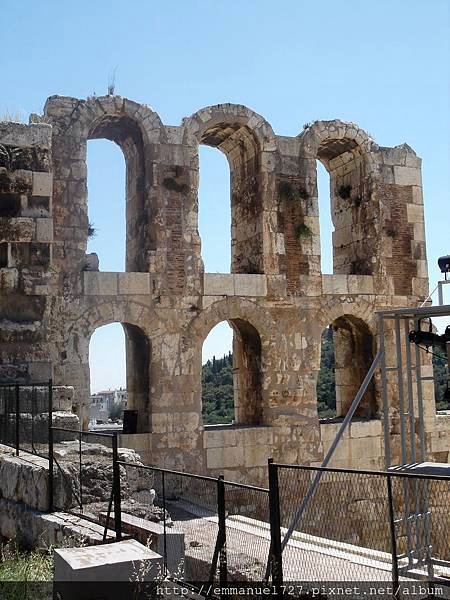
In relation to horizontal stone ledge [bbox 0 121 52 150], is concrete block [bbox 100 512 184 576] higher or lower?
lower

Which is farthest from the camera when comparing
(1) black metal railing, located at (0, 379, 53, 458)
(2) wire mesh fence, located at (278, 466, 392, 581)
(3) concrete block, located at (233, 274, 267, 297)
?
(3) concrete block, located at (233, 274, 267, 297)

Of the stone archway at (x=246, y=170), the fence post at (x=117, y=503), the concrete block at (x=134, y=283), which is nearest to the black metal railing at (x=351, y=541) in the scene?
the fence post at (x=117, y=503)

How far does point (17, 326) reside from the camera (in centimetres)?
1166

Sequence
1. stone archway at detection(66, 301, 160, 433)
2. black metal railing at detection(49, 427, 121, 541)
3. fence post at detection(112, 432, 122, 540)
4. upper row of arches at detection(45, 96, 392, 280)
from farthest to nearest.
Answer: upper row of arches at detection(45, 96, 392, 280), stone archway at detection(66, 301, 160, 433), black metal railing at detection(49, 427, 121, 541), fence post at detection(112, 432, 122, 540)

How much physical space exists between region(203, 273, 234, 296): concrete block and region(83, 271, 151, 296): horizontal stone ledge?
1.12 meters

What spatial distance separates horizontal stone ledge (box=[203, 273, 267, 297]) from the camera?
44.3 ft

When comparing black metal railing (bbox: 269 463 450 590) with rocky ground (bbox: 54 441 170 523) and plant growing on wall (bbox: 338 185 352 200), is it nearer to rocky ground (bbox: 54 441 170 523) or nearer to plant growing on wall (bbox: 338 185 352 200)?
rocky ground (bbox: 54 441 170 523)

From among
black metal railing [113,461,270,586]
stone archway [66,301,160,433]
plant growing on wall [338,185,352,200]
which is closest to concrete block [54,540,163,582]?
black metal railing [113,461,270,586]

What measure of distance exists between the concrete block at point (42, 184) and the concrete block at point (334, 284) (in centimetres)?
577

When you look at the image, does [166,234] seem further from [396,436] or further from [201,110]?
[396,436]

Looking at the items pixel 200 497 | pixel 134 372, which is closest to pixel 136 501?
pixel 200 497

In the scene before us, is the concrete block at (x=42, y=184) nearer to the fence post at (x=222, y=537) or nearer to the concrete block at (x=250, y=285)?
the concrete block at (x=250, y=285)

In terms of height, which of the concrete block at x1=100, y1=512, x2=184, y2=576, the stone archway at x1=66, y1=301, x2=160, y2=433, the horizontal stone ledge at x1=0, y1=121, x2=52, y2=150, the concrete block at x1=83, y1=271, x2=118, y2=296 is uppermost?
the horizontal stone ledge at x1=0, y1=121, x2=52, y2=150

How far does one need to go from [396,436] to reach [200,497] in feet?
16.9
